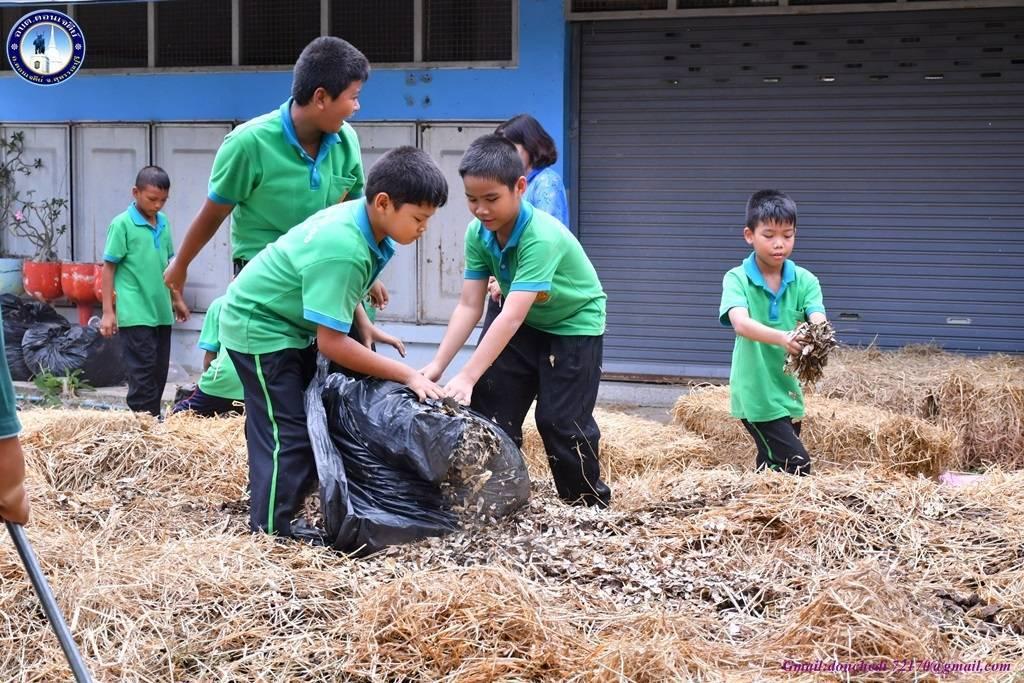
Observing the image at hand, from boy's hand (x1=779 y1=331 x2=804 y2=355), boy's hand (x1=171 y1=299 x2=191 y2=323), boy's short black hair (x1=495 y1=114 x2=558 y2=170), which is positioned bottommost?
boy's hand (x1=779 y1=331 x2=804 y2=355)

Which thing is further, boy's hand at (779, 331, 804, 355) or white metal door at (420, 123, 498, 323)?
white metal door at (420, 123, 498, 323)

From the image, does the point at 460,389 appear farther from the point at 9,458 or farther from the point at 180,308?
the point at 180,308

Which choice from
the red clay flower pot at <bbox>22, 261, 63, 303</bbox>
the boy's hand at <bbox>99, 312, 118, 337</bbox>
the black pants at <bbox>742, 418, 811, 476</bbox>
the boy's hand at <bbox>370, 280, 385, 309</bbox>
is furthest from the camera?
the red clay flower pot at <bbox>22, 261, 63, 303</bbox>

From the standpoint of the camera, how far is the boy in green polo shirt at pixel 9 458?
2404mm

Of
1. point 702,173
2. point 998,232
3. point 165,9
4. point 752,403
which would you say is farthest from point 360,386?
point 165,9

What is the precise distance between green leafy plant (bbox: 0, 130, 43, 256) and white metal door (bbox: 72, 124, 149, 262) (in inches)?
17.3

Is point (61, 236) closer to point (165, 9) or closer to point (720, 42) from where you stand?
point (165, 9)

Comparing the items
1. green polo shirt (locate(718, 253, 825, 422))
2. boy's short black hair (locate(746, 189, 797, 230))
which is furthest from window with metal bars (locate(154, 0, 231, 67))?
green polo shirt (locate(718, 253, 825, 422))

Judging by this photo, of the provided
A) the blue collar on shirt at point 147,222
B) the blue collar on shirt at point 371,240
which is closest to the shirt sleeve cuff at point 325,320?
the blue collar on shirt at point 371,240

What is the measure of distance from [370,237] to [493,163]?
610mm

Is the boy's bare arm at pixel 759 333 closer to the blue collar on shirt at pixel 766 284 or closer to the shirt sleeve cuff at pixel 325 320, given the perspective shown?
the blue collar on shirt at pixel 766 284

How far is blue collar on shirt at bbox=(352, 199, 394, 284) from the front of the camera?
4.06 metres

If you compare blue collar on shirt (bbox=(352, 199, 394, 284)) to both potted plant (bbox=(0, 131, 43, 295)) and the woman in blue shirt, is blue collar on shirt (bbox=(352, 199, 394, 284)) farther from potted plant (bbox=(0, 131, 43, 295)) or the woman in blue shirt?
potted plant (bbox=(0, 131, 43, 295))

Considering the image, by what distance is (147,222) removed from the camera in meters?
7.55
